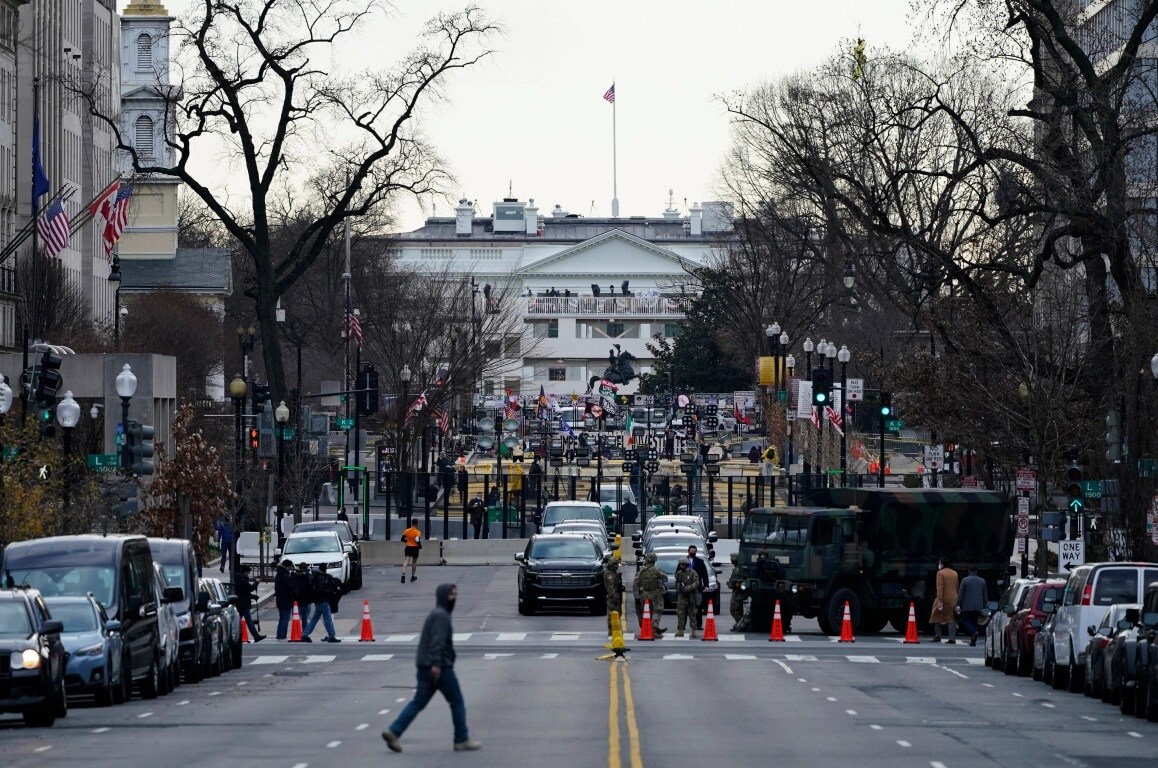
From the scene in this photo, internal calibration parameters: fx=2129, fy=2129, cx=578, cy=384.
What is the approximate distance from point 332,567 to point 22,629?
2765 centimetres

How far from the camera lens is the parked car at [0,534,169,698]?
24891 millimetres

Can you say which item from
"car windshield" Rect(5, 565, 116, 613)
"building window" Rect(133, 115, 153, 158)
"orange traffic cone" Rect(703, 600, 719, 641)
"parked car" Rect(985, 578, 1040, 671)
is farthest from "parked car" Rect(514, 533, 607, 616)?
"building window" Rect(133, 115, 153, 158)

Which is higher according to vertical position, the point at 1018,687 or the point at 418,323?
the point at 418,323

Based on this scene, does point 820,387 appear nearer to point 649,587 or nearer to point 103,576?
point 649,587

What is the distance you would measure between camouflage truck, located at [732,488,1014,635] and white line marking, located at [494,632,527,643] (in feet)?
14.3

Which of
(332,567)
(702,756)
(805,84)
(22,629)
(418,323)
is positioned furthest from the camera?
(418,323)

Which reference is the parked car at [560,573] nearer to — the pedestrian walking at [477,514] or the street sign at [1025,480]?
the street sign at [1025,480]

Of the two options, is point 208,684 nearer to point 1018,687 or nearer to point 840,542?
point 1018,687

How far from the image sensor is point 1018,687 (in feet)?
91.8

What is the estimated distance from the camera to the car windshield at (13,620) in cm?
2103

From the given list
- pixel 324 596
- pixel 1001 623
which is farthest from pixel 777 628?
pixel 324 596

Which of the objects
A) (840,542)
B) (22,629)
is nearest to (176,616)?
(22,629)

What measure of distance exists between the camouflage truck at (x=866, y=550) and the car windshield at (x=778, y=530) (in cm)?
2

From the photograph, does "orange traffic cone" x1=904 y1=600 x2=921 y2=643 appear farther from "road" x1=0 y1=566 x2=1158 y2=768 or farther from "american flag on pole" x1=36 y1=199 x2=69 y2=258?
"american flag on pole" x1=36 y1=199 x2=69 y2=258
